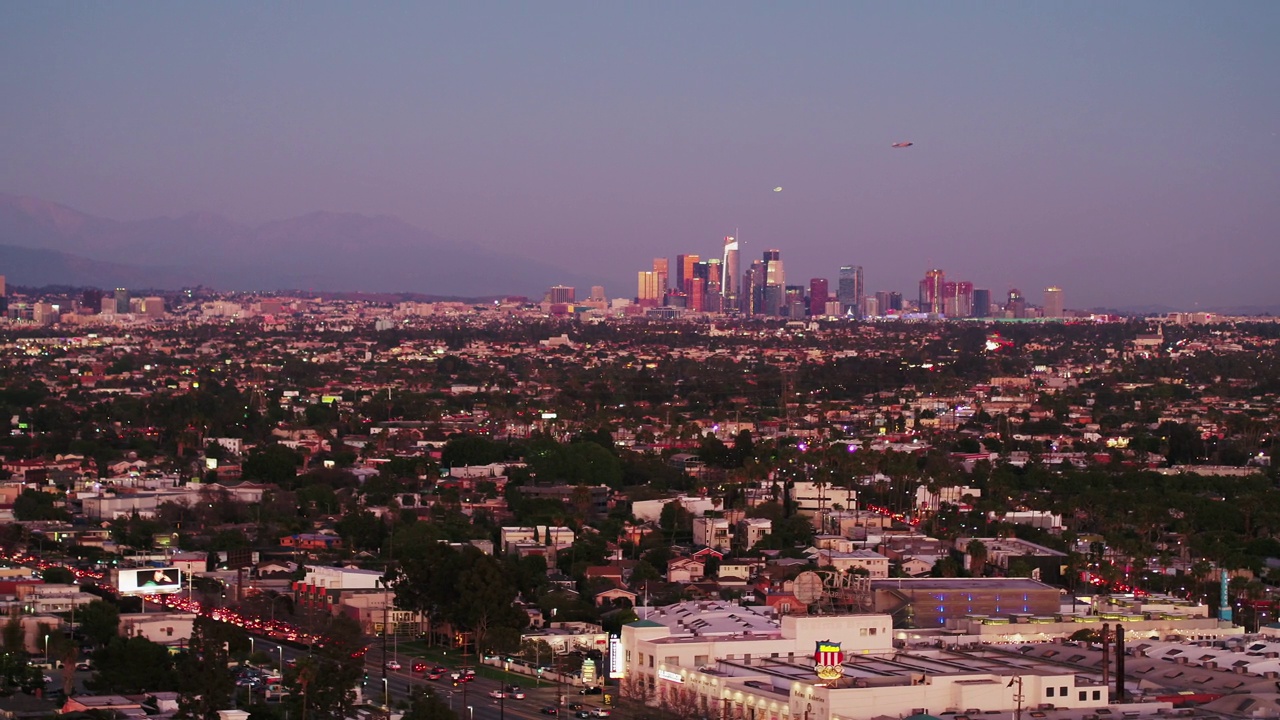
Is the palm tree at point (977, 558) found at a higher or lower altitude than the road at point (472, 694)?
higher

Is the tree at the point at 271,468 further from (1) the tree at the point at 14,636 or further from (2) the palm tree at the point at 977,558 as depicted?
(1) the tree at the point at 14,636

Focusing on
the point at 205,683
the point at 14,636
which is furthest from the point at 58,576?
the point at 205,683

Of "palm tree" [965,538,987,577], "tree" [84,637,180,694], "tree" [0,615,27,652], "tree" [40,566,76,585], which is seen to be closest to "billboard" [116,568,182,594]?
"tree" [40,566,76,585]

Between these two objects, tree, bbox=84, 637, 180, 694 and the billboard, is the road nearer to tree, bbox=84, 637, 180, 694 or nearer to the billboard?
tree, bbox=84, 637, 180, 694

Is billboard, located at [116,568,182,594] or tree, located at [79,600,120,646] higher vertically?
tree, located at [79,600,120,646]

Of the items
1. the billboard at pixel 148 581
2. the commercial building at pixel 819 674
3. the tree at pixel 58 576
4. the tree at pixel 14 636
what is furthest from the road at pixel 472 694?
the tree at pixel 58 576
